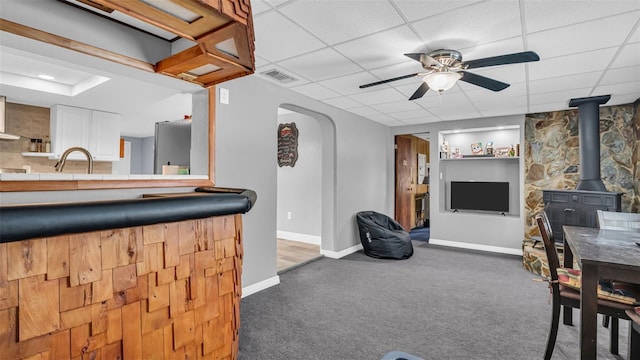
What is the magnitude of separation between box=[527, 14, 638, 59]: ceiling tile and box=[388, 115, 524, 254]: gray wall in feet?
9.20

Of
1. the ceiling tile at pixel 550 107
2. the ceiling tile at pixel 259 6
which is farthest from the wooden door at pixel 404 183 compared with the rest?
the ceiling tile at pixel 259 6

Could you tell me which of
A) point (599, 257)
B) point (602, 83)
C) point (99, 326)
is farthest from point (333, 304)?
point (602, 83)

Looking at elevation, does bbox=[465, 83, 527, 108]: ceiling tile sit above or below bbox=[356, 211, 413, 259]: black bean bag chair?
above

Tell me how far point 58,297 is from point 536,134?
6.04m

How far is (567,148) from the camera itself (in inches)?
188

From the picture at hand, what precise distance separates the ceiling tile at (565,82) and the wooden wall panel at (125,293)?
3844 millimetres

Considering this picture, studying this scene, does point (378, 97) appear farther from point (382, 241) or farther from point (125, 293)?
point (125, 293)

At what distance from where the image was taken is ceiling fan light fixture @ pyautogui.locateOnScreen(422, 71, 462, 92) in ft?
8.64

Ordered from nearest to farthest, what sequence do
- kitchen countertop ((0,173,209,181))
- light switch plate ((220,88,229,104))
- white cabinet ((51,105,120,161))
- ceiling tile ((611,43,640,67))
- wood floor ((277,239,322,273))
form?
kitchen countertop ((0,173,209,181)) → ceiling tile ((611,43,640,67)) → light switch plate ((220,88,229,104)) → white cabinet ((51,105,120,161)) → wood floor ((277,239,322,273))

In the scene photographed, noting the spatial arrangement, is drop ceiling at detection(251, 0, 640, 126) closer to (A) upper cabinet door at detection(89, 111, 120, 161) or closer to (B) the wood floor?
(B) the wood floor

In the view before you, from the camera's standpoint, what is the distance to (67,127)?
4.25m

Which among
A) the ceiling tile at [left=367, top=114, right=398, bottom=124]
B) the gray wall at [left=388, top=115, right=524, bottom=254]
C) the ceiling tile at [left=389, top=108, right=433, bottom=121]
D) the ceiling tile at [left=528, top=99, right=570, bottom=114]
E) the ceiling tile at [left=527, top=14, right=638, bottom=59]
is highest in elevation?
the ceiling tile at [left=367, top=114, right=398, bottom=124]

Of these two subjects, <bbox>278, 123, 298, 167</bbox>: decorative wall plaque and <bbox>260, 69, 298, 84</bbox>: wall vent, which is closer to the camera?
<bbox>260, 69, 298, 84</bbox>: wall vent

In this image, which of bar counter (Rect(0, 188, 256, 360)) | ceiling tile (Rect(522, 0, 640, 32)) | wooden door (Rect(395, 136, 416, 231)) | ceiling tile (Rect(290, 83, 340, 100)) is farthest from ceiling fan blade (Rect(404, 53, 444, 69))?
wooden door (Rect(395, 136, 416, 231))
